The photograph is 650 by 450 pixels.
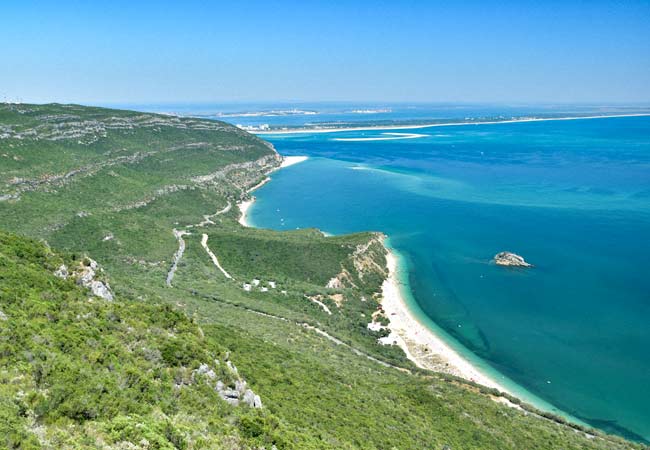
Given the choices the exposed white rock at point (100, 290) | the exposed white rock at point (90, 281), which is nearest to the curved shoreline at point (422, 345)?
the exposed white rock at point (100, 290)

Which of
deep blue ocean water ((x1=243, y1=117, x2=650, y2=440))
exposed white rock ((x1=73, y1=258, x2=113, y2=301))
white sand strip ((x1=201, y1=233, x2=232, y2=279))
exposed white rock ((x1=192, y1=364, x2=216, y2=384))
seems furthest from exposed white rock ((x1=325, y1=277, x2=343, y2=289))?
exposed white rock ((x1=192, y1=364, x2=216, y2=384))

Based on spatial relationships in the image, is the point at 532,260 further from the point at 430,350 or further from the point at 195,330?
the point at 195,330

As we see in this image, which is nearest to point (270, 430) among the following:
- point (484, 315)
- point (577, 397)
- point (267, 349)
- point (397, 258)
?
point (267, 349)

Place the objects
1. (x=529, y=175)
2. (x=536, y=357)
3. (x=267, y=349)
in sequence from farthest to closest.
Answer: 1. (x=529, y=175)
2. (x=536, y=357)
3. (x=267, y=349)

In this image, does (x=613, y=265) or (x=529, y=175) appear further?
(x=529, y=175)

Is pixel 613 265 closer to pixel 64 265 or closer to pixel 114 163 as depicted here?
pixel 64 265

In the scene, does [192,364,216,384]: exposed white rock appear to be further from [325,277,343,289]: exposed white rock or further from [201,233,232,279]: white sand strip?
[325,277,343,289]: exposed white rock

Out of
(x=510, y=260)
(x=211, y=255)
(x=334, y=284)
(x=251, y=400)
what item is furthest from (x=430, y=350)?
(x=211, y=255)
